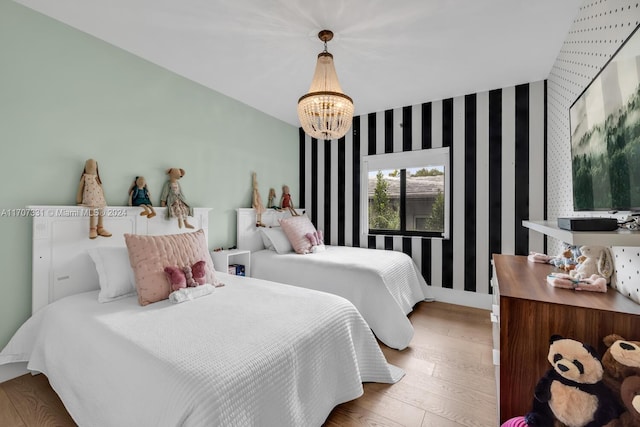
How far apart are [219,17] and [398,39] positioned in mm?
1283

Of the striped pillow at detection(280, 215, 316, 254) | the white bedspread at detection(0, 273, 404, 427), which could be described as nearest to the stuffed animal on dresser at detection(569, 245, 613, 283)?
the white bedspread at detection(0, 273, 404, 427)

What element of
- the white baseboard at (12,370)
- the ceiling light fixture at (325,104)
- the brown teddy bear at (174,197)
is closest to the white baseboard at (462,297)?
the ceiling light fixture at (325,104)

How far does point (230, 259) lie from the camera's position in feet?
10.2

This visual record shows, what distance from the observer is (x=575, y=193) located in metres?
1.67

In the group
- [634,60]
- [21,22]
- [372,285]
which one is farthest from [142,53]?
[634,60]

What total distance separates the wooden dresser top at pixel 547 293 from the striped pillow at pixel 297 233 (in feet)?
6.58

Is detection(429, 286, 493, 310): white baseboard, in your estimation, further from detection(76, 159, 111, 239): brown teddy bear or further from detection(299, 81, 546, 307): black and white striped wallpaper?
detection(76, 159, 111, 239): brown teddy bear

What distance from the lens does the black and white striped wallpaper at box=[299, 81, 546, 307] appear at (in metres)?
2.87

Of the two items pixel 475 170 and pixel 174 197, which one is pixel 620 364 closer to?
pixel 475 170

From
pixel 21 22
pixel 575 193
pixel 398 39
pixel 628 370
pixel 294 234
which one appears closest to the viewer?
pixel 628 370

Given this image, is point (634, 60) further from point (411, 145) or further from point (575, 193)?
point (411, 145)

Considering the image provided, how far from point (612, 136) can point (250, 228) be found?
122 inches

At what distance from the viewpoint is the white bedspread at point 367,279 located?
232 cm

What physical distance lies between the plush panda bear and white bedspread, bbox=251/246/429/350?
142 centimetres
